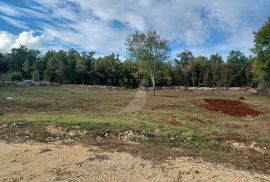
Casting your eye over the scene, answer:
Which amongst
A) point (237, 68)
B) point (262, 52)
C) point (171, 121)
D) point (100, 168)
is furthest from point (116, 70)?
point (100, 168)

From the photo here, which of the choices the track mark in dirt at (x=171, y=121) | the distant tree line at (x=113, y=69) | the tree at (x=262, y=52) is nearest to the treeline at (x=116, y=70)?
the distant tree line at (x=113, y=69)

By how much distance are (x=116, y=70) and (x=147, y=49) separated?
36520 millimetres

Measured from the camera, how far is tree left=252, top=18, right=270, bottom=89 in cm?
4988

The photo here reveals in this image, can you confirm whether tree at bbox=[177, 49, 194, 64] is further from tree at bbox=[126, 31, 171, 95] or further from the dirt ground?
the dirt ground

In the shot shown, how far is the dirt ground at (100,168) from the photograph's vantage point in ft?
31.2

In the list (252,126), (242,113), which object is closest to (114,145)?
(252,126)

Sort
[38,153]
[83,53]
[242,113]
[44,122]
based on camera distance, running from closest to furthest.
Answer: [38,153], [44,122], [242,113], [83,53]

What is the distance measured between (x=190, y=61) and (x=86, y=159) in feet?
253

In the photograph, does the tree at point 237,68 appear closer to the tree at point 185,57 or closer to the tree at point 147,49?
the tree at point 185,57

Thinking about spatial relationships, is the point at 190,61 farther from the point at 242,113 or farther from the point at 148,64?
the point at 242,113

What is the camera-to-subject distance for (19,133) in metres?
15.6

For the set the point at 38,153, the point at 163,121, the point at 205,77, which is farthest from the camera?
the point at 205,77

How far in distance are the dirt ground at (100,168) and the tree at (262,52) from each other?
139 feet

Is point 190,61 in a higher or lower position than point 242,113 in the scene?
higher
